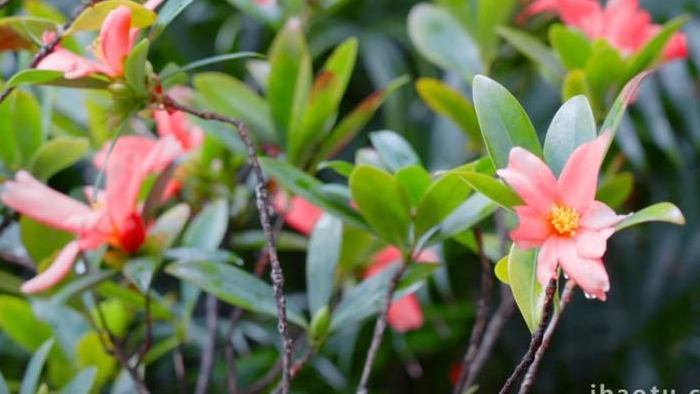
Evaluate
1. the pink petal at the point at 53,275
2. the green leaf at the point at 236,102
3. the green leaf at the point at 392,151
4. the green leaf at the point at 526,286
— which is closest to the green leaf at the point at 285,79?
the green leaf at the point at 236,102

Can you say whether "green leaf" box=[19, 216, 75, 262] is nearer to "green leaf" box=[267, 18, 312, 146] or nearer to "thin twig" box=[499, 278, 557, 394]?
"green leaf" box=[267, 18, 312, 146]

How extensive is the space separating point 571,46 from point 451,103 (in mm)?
Answer: 106

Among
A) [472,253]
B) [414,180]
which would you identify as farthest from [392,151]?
[472,253]

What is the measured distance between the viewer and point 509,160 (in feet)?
1.54

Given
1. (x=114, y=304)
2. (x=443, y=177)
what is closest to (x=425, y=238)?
(x=443, y=177)

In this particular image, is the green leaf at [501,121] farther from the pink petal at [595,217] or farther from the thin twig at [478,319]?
the thin twig at [478,319]

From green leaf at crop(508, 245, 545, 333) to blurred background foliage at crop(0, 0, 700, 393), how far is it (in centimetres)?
62

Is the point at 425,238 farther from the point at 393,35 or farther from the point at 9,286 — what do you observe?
the point at 393,35

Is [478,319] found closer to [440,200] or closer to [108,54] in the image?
[440,200]

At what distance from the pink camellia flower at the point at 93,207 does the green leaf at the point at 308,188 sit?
8cm

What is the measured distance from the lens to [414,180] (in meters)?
0.62

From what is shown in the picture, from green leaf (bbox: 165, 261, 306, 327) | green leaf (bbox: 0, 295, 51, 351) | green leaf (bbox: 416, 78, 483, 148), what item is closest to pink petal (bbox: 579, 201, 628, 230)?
green leaf (bbox: 165, 261, 306, 327)

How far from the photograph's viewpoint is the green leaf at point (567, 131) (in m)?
0.50

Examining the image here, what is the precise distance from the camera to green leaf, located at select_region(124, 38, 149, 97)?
1.76ft
